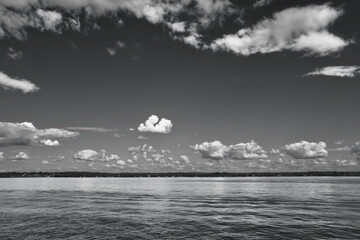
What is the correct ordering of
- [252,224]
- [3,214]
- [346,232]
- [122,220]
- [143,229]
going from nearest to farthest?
1. [346,232]
2. [143,229]
3. [252,224]
4. [122,220]
5. [3,214]

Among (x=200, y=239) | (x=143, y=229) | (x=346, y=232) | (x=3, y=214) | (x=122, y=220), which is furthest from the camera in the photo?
(x=3, y=214)

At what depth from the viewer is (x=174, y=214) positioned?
47812 mm

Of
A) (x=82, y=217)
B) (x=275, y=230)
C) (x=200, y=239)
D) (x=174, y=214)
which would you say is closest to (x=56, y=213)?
(x=82, y=217)

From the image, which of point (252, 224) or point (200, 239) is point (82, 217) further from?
point (252, 224)

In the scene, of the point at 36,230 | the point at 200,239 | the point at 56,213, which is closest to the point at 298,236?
the point at 200,239

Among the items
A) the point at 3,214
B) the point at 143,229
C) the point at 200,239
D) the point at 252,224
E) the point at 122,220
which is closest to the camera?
the point at 200,239

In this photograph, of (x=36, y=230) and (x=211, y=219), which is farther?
(x=211, y=219)

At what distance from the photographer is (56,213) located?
48.1 metres

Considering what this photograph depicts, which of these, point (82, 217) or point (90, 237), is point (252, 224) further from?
point (82, 217)

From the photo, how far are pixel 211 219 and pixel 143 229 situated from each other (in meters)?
10.6

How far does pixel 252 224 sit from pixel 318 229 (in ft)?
24.7

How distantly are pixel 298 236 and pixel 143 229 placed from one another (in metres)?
16.9

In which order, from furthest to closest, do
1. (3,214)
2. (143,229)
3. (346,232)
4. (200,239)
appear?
(3,214) < (143,229) < (346,232) < (200,239)

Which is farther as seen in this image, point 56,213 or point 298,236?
point 56,213
